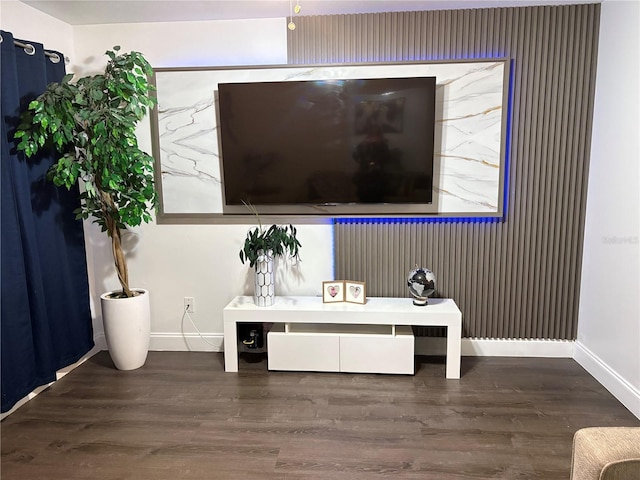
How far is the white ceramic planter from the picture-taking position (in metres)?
A: 2.95

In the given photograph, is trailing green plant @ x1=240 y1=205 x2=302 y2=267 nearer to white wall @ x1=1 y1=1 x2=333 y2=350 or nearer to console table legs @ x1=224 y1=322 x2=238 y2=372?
white wall @ x1=1 y1=1 x2=333 y2=350

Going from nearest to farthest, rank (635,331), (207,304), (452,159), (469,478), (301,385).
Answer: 1. (469,478)
2. (635,331)
3. (301,385)
4. (452,159)
5. (207,304)

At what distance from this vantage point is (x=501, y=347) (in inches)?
127

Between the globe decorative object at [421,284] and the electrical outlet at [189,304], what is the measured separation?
153 cm

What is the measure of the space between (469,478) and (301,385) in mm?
1137

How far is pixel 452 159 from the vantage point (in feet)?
9.98

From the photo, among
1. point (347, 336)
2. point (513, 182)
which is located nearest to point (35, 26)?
point (347, 336)

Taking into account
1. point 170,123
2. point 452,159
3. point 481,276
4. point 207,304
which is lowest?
point 207,304

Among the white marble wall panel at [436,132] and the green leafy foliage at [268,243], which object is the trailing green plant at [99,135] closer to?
the white marble wall panel at [436,132]

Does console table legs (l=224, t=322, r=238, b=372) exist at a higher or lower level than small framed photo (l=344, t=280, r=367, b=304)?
lower

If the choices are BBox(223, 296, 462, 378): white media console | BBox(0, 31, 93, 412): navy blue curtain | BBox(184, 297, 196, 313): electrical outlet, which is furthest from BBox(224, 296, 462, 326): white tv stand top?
BBox(0, 31, 93, 412): navy blue curtain

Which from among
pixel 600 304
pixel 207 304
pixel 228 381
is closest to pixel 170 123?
pixel 207 304

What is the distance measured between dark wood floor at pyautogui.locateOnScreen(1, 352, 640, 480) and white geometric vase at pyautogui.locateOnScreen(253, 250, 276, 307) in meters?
0.45

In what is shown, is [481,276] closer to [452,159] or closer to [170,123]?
[452,159]
